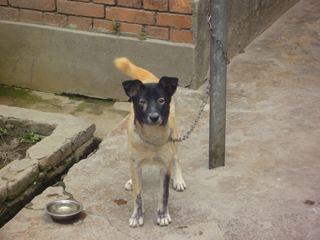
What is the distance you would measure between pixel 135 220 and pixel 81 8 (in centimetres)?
281

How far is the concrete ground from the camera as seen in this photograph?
12.6 feet

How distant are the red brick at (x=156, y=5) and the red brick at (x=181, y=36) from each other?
22 cm

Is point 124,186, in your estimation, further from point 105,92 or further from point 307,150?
point 105,92

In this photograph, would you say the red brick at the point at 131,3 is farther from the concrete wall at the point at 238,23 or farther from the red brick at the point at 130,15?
the concrete wall at the point at 238,23

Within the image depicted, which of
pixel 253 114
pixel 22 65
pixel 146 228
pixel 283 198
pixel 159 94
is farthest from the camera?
pixel 22 65

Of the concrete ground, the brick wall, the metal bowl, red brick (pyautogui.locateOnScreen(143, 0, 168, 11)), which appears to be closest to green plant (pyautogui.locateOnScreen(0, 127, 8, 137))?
the concrete ground

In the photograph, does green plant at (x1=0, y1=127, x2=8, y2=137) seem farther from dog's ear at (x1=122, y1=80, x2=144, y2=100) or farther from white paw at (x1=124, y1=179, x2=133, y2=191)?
dog's ear at (x1=122, y1=80, x2=144, y2=100)

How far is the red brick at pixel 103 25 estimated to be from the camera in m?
6.02

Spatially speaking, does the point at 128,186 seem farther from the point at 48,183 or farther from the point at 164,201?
the point at 48,183

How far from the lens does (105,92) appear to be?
625 cm

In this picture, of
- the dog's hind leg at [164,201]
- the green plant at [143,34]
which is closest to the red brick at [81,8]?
the green plant at [143,34]

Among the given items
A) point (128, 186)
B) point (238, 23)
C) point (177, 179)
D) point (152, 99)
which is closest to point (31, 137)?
point (128, 186)

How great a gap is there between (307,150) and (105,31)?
2357 mm

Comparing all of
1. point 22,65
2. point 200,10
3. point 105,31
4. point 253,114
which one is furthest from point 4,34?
point 253,114
